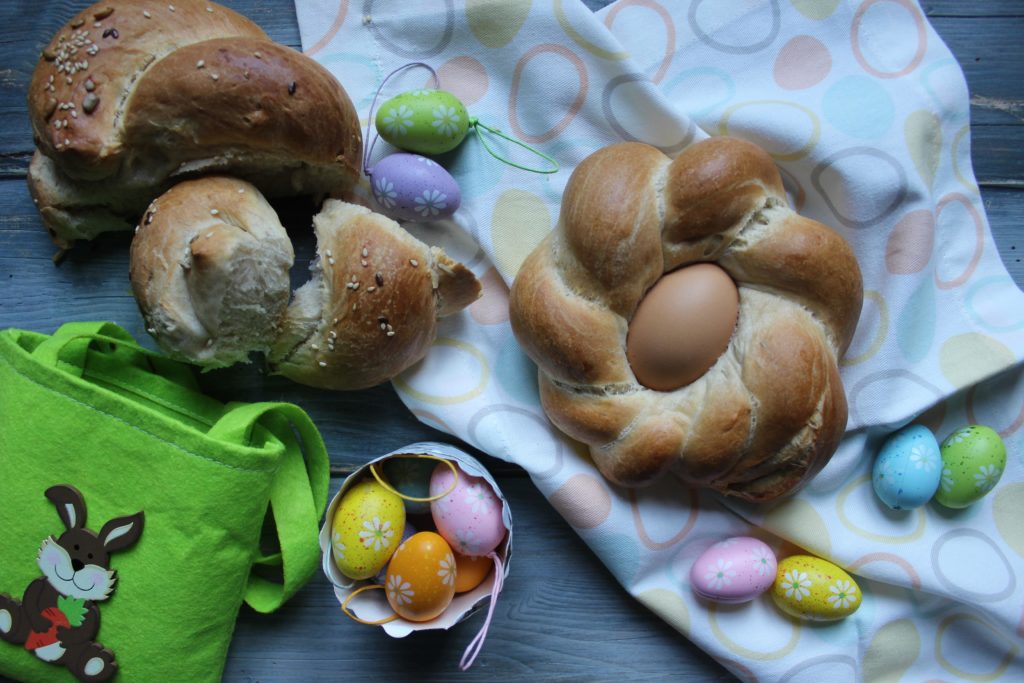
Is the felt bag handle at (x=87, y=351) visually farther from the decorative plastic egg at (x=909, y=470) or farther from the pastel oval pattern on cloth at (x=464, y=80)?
the decorative plastic egg at (x=909, y=470)

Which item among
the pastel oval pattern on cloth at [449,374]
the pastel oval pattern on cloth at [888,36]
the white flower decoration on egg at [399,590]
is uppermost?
the pastel oval pattern on cloth at [888,36]

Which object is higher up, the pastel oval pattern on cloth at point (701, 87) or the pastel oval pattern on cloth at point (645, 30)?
the pastel oval pattern on cloth at point (645, 30)

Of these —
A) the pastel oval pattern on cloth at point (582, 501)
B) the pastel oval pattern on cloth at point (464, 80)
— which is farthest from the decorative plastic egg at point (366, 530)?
the pastel oval pattern on cloth at point (464, 80)

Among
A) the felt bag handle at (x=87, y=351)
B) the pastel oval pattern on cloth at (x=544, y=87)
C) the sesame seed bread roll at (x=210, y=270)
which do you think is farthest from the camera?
the pastel oval pattern on cloth at (x=544, y=87)

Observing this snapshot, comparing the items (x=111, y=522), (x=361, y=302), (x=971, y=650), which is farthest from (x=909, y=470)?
(x=111, y=522)

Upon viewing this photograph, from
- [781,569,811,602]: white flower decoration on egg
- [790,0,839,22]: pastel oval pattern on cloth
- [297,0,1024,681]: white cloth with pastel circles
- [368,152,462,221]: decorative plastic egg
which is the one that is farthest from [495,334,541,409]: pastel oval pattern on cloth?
[790,0,839,22]: pastel oval pattern on cloth

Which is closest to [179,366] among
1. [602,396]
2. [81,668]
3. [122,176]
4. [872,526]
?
[122,176]
